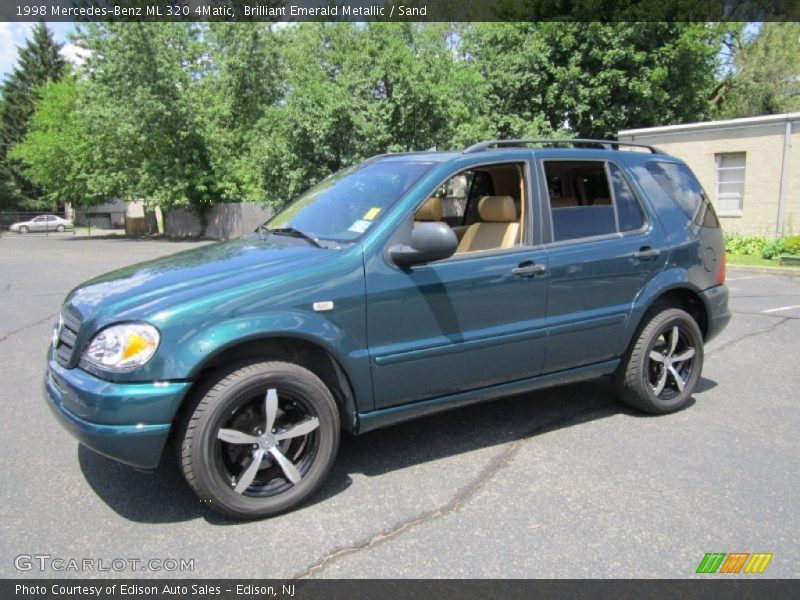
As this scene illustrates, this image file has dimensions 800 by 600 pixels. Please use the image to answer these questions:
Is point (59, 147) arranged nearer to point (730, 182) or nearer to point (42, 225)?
point (42, 225)

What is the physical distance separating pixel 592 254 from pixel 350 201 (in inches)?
64.6

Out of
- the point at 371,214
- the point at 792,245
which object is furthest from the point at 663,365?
the point at 792,245

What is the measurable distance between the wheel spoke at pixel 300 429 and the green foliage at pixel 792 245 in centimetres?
1627

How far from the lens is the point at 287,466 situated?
318 cm

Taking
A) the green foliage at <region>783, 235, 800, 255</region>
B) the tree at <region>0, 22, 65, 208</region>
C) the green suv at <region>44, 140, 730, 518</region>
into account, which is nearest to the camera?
the green suv at <region>44, 140, 730, 518</region>

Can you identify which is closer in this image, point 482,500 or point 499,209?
point 482,500

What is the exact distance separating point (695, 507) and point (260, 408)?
233cm

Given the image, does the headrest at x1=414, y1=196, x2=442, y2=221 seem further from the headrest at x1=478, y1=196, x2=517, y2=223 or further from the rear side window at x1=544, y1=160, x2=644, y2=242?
the rear side window at x1=544, y1=160, x2=644, y2=242

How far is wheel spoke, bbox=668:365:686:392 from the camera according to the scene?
4609 mm

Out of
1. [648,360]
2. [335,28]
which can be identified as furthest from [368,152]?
[648,360]

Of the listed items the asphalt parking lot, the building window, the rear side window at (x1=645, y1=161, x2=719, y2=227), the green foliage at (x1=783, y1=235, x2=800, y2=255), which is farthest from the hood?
the building window

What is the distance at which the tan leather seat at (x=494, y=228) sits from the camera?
4129 millimetres

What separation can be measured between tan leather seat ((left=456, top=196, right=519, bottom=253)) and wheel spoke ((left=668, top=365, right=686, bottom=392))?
1.65 metres
